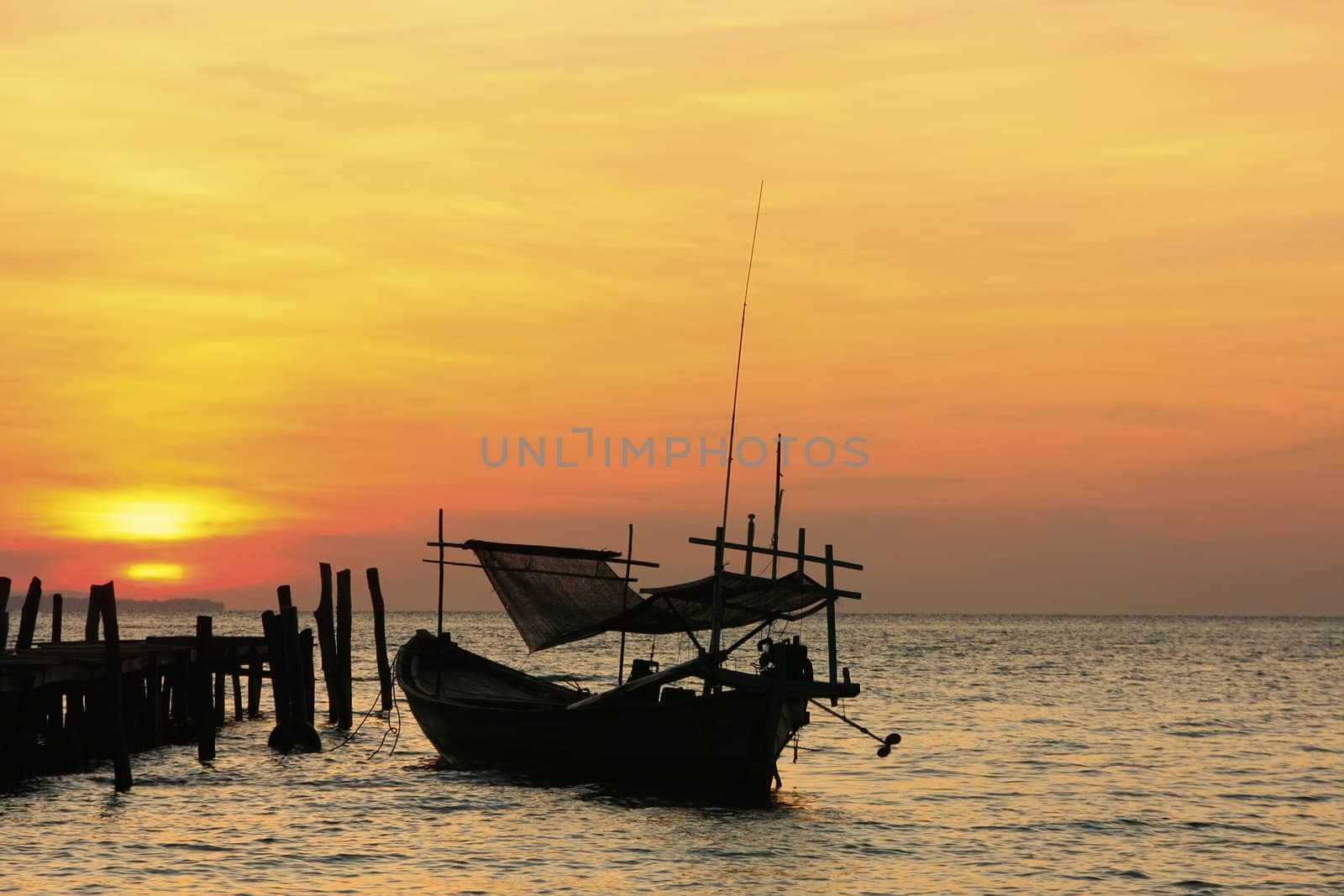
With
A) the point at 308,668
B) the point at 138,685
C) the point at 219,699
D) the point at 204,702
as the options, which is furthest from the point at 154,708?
the point at 219,699

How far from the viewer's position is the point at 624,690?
24.8 m

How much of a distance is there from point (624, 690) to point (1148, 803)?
10181mm

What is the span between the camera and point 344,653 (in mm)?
36562

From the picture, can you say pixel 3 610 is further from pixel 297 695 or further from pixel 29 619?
pixel 297 695

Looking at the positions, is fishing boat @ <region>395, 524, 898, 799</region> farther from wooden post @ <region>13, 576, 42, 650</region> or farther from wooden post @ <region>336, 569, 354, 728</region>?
wooden post @ <region>13, 576, 42, 650</region>

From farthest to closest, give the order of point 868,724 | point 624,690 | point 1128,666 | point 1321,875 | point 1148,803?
point 1128,666 < point 868,724 < point 1148,803 < point 624,690 < point 1321,875

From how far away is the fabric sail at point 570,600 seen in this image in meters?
25.6

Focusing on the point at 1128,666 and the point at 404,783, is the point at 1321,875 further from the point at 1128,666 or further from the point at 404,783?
the point at 1128,666

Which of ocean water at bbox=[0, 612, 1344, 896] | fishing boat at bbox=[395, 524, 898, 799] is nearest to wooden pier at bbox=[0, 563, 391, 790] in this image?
ocean water at bbox=[0, 612, 1344, 896]

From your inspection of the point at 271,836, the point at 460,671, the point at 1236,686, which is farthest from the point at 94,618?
the point at 1236,686

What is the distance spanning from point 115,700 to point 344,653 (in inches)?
519

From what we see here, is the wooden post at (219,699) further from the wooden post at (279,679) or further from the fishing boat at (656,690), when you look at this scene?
the fishing boat at (656,690)

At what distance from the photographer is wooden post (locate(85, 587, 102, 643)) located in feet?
84.5

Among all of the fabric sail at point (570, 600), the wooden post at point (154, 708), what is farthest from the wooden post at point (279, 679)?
the fabric sail at point (570, 600)
